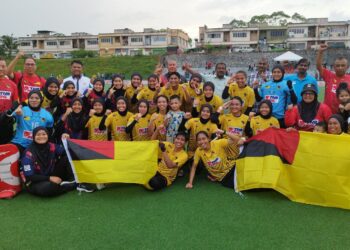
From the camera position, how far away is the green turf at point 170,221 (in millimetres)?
3795

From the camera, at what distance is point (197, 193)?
17.3 feet

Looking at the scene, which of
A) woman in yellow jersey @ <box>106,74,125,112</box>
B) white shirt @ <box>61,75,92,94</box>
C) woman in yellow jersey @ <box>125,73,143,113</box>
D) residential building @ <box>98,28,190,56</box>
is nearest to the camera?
woman in yellow jersey @ <box>106,74,125,112</box>

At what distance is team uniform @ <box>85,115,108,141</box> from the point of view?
6.20 m

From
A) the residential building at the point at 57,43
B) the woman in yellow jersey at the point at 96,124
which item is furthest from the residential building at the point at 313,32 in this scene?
the woman in yellow jersey at the point at 96,124

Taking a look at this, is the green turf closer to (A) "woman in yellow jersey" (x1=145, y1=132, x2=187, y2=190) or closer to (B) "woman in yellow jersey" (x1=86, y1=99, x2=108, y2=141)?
(A) "woman in yellow jersey" (x1=145, y1=132, x2=187, y2=190)

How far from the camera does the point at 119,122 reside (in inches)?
244

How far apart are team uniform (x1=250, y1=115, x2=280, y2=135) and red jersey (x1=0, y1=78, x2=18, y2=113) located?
4338 mm

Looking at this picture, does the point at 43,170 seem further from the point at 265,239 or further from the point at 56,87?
the point at 265,239

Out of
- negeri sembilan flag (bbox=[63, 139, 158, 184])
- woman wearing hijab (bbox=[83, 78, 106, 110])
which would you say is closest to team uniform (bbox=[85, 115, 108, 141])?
woman wearing hijab (bbox=[83, 78, 106, 110])

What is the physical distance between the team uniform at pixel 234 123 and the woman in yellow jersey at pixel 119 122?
69.4 inches

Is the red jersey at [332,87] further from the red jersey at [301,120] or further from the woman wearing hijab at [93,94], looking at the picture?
the woman wearing hijab at [93,94]

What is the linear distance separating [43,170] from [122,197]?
135cm

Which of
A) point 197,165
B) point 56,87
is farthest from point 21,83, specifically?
point 197,165

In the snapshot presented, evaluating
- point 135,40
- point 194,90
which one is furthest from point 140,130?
point 135,40
